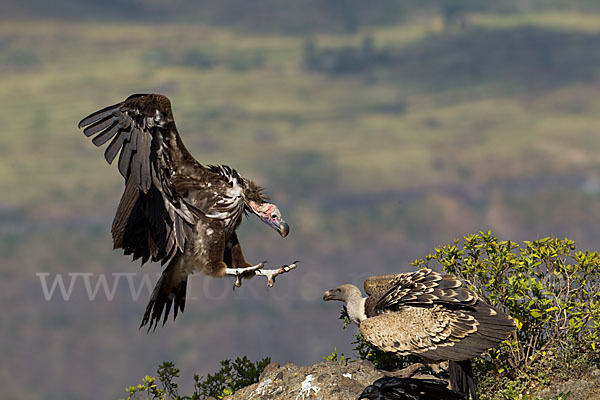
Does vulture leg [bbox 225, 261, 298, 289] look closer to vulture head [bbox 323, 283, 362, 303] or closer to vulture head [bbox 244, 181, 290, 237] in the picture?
vulture head [bbox 244, 181, 290, 237]

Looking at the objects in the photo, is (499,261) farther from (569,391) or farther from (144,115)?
(144,115)

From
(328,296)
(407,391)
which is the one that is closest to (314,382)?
(407,391)

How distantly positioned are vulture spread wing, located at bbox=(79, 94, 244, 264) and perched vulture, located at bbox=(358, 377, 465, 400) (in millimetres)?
3074

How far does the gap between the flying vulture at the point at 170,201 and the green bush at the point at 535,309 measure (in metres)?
3.59

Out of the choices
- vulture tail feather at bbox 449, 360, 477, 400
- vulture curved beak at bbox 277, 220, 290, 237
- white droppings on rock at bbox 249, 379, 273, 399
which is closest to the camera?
vulture curved beak at bbox 277, 220, 290, 237

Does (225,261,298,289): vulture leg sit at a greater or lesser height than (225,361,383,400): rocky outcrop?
greater

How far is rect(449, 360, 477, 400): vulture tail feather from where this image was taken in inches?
439

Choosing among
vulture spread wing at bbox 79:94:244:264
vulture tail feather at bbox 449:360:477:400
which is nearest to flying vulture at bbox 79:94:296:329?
vulture spread wing at bbox 79:94:244:264

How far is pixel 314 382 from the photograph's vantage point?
1145 centimetres

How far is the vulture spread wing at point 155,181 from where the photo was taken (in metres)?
10.3

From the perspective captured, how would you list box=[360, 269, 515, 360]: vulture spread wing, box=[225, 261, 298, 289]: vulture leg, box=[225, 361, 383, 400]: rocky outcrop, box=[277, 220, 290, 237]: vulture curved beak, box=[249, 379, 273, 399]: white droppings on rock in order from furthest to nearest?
box=[249, 379, 273, 399]: white droppings on rock, box=[225, 361, 383, 400]: rocky outcrop, box=[277, 220, 290, 237]: vulture curved beak, box=[360, 269, 515, 360]: vulture spread wing, box=[225, 261, 298, 289]: vulture leg

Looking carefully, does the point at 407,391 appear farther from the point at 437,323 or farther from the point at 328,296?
the point at 328,296

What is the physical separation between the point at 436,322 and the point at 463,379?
986mm

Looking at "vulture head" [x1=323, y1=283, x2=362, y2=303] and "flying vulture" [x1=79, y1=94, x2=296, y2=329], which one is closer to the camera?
"flying vulture" [x1=79, y1=94, x2=296, y2=329]
